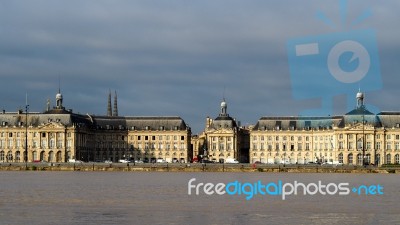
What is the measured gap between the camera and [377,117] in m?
166

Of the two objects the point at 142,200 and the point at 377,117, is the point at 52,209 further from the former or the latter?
the point at 377,117

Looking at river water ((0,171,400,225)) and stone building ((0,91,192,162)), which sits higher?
stone building ((0,91,192,162))

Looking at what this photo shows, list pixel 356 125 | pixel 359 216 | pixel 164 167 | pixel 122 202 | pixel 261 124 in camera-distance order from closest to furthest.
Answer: pixel 359 216 < pixel 122 202 < pixel 164 167 < pixel 356 125 < pixel 261 124

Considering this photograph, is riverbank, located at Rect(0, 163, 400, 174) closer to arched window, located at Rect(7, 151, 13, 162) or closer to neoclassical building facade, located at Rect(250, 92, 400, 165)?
neoclassical building facade, located at Rect(250, 92, 400, 165)

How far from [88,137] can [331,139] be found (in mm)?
43338

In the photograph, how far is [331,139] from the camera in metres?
169

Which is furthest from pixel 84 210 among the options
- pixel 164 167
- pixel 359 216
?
pixel 164 167

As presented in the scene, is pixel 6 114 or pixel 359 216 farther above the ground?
pixel 6 114

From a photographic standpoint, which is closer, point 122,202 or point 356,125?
point 122,202

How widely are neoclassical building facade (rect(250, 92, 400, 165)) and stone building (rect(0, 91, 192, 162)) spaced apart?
14953 mm

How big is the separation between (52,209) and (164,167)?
262 feet

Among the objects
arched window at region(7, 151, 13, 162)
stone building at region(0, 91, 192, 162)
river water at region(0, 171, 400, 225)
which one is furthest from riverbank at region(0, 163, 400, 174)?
river water at region(0, 171, 400, 225)

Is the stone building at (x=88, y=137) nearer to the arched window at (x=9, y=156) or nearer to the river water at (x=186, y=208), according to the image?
the arched window at (x=9, y=156)

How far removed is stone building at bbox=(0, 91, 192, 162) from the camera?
541 feet
